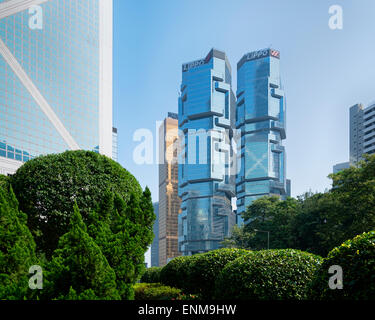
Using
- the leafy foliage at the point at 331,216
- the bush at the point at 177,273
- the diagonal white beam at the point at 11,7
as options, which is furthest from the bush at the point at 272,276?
the diagonal white beam at the point at 11,7

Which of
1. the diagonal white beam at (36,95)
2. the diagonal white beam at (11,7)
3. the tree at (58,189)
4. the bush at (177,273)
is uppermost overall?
the diagonal white beam at (11,7)

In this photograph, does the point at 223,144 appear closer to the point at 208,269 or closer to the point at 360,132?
the point at 360,132

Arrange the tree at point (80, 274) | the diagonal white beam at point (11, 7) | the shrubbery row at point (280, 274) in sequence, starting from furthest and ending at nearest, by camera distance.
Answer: the diagonal white beam at point (11, 7), the tree at point (80, 274), the shrubbery row at point (280, 274)

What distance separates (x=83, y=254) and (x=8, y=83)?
54.5 meters

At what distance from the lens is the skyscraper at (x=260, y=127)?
449 feet

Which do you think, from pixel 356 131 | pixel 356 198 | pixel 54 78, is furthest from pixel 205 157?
pixel 356 198

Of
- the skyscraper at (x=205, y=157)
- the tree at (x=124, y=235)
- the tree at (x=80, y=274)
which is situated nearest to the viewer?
the tree at (x=80, y=274)

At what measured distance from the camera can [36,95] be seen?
2293 inches

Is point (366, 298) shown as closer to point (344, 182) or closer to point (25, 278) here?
point (25, 278)

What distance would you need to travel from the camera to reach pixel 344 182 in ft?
80.3

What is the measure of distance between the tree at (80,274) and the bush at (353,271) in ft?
13.9

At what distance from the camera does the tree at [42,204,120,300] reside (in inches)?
273

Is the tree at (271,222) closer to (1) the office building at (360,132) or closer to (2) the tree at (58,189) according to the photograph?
(2) the tree at (58,189)

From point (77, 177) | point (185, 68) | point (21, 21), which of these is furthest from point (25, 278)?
point (185, 68)
